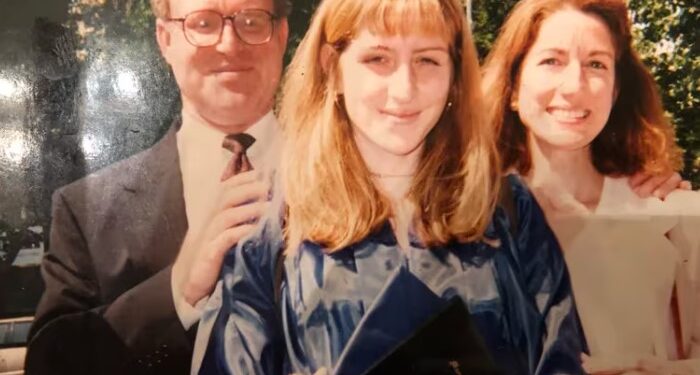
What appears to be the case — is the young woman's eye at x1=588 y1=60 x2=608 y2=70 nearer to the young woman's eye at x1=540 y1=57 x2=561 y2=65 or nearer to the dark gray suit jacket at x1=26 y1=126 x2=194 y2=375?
the young woman's eye at x1=540 y1=57 x2=561 y2=65

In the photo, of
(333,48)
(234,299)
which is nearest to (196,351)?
(234,299)

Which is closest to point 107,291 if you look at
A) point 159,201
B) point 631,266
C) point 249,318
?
point 159,201

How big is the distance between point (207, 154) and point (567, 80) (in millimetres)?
1046

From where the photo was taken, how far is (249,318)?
243 centimetres

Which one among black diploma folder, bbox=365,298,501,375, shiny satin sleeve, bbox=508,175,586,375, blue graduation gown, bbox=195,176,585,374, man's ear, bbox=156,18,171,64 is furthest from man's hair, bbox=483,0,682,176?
man's ear, bbox=156,18,171,64

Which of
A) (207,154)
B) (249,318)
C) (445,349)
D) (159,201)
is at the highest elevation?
(207,154)

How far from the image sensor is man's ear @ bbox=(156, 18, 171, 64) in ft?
8.01

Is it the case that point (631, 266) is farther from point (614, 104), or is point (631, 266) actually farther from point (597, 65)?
point (597, 65)

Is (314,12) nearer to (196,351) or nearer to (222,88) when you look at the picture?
(222,88)

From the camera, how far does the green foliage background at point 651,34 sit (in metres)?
2.45

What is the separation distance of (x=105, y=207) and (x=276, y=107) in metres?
0.56

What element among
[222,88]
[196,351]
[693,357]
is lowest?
[693,357]

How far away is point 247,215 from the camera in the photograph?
96.6 inches

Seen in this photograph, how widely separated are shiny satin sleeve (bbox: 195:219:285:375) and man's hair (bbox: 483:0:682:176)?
2.45 feet
